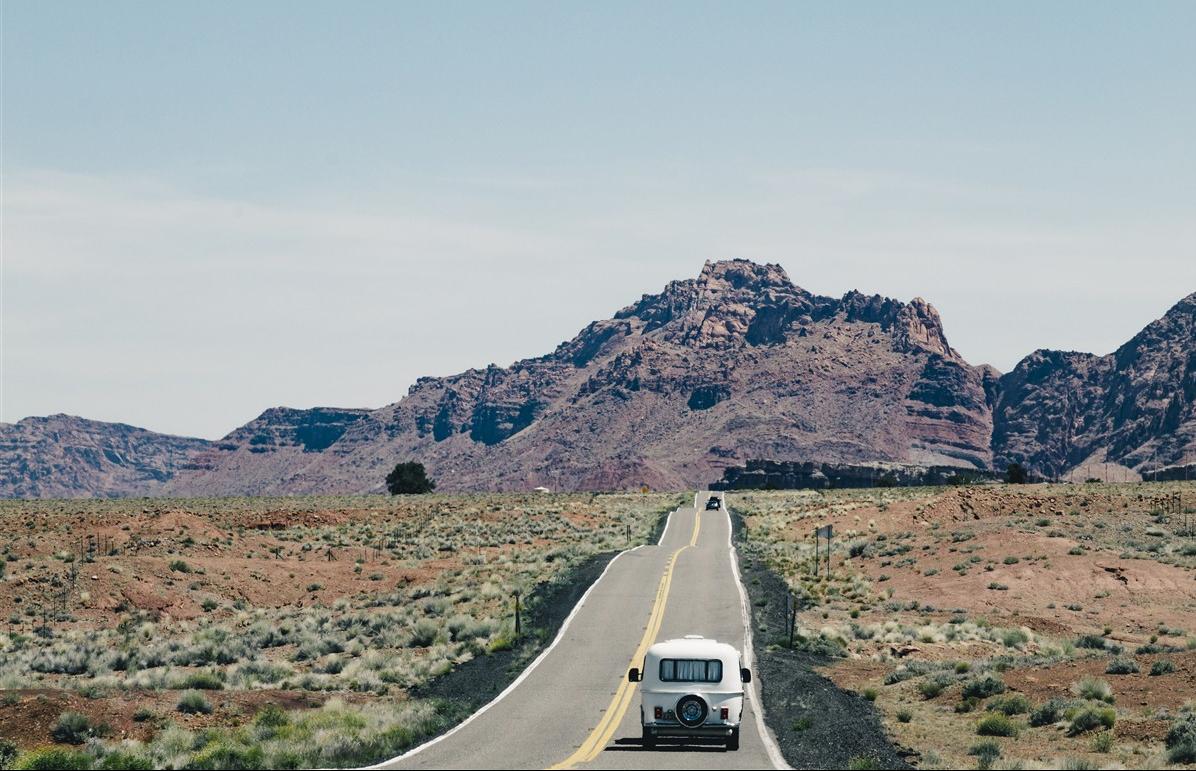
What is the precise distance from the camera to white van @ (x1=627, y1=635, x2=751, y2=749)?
70.7ft

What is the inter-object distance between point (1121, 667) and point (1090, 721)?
6.35 m

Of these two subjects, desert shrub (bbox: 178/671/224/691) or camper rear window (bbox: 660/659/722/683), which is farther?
desert shrub (bbox: 178/671/224/691)

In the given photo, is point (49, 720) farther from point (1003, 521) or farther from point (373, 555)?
point (1003, 521)

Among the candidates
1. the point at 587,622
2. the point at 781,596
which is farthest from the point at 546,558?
the point at 587,622

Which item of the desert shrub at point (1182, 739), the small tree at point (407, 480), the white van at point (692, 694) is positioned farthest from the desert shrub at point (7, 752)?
the small tree at point (407, 480)

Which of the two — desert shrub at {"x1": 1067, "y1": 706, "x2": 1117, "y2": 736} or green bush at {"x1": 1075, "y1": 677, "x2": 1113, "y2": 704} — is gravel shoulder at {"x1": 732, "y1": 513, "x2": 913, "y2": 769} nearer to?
desert shrub at {"x1": 1067, "y1": 706, "x2": 1117, "y2": 736}

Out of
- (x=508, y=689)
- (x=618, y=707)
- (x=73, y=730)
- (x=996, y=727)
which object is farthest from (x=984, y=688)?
(x=73, y=730)

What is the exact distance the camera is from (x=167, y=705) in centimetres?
2767

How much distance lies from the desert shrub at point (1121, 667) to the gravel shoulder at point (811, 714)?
6112 mm

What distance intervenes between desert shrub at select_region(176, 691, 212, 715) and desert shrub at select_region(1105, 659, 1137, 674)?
20.3 m

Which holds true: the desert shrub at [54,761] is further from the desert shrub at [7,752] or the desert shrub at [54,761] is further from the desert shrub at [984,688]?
the desert shrub at [984,688]

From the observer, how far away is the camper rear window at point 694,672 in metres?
21.9

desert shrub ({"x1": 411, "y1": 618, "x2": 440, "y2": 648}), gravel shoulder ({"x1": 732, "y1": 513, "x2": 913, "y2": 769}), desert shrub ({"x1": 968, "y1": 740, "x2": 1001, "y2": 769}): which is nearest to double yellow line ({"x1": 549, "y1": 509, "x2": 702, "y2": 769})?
gravel shoulder ({"x1": 732, "y1": 513, "x2": 913, "y2": 769})

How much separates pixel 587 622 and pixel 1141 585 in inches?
1115
